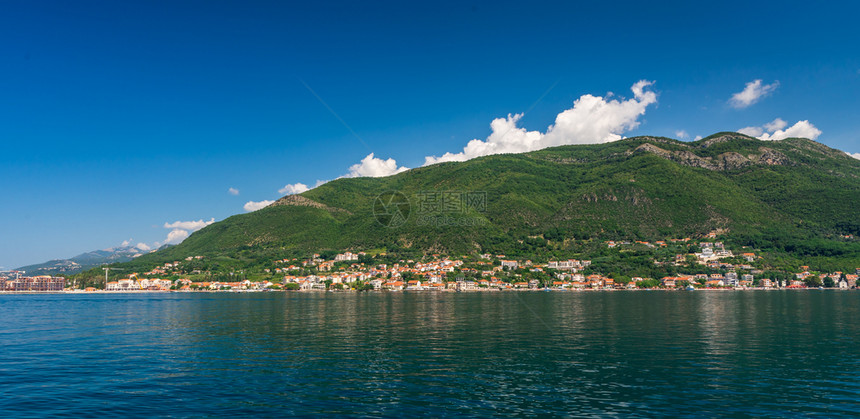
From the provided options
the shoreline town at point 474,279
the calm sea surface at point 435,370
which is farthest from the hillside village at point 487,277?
the calm sea surface at point 435,370

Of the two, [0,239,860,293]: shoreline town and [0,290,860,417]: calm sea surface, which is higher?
[0,290,860,417]: calm sea surface

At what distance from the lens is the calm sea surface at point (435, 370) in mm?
17734

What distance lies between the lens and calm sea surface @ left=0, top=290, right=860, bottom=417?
58.2 feet

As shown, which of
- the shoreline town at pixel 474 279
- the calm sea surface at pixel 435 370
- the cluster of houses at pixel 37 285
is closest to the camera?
the calm sea surface at pixel 435 370

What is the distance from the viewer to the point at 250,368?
24.8 m

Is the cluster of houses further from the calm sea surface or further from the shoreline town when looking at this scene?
the calm sea surface

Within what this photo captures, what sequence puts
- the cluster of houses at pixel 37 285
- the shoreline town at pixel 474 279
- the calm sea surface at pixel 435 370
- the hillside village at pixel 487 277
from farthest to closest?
1. the cluster of houses at pixel 37 285
2. the hillside village at pixel 487 277
3. the shoreline town at pixel 474 279
4. the calm sea surface at pixel 435 370

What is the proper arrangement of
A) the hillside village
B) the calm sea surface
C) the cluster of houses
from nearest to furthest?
1. the calm sea surface
2. the hillside village
3. the cluster of houses

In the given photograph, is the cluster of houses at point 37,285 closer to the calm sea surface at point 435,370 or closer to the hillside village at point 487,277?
the hillside village at point 487,277

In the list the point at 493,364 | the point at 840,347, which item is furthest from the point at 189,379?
the point at 840,347

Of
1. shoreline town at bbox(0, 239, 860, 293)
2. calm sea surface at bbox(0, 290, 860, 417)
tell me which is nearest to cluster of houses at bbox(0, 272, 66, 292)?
shoreline town at bbox(0, 239, 860, 293)

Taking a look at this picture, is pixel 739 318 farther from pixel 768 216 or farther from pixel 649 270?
pixel 768 216

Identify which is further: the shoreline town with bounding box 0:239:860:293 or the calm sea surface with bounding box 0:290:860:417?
the shoreline town with bounding box 0:239:860:293

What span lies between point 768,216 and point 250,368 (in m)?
220
